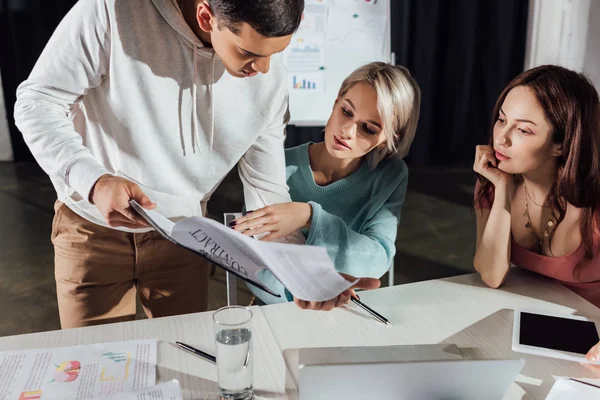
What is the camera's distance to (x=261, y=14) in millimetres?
1041

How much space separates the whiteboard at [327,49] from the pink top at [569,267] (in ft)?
6.49

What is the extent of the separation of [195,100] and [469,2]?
147 inches

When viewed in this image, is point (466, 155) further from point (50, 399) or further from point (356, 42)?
point (50, 399)

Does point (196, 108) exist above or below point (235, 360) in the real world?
above

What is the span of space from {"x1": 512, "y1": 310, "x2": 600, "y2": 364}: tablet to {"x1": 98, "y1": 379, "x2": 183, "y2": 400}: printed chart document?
632 mm

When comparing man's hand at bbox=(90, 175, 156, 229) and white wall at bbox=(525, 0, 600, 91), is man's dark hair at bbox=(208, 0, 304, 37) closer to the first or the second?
man's hand at bbox=(90, 175, 156, 229)

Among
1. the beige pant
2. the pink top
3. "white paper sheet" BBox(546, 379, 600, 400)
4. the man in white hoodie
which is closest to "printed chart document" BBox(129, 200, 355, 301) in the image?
the man in white hoodie

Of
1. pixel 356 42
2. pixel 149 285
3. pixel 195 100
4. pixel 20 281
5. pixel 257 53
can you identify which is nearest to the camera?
pixel 257 53

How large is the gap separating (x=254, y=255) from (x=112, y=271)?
0.67m

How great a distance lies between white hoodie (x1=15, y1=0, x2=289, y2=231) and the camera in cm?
120

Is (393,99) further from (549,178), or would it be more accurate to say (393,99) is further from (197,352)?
(197,352)

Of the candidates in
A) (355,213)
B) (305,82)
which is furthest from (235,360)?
(305,82)

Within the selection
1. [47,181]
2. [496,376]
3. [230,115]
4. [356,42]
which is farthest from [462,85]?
[496,376]

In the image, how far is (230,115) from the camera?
140 cm
